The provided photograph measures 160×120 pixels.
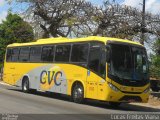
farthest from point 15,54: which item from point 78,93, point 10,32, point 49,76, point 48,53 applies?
point 10,32

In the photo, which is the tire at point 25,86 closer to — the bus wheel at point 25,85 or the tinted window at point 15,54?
the bus wheel at point 25,85

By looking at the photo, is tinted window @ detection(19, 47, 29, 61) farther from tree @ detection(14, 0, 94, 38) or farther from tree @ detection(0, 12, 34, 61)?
tree @ detection(0, 12, 34, 61)

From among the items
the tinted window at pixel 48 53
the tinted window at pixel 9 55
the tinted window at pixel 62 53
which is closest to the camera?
the tinted window at pixel 62 53

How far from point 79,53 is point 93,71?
5.45 ft

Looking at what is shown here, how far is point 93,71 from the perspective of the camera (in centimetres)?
2022

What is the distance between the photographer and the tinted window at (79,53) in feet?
69.2

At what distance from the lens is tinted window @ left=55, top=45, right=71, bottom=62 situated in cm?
2255

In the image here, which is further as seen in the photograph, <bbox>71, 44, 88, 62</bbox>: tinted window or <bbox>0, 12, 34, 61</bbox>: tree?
<bbox>0, 12, 34, 61</bbox>: tree

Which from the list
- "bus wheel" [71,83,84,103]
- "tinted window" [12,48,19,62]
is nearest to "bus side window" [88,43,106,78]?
"bus wheel" [71,83,84,103]

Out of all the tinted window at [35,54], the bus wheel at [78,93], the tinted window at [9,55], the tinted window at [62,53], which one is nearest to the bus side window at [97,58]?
the bus wheel at [78,93]

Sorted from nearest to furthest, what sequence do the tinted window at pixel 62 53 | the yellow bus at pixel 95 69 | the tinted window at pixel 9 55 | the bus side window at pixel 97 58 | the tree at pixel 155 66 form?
the yellow bus at pixel 95 69 → the bus side window at pixel 97 58 → the tinted window at pixel 62 53 → the tree at pixel 155 66 → the tinted window at pixel 9 55

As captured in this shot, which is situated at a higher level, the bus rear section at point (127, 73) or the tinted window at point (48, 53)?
the tinted window at point (48, 53)

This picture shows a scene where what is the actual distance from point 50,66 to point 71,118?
9.45m

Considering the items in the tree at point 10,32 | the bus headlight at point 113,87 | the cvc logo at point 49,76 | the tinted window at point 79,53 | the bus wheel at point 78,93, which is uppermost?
the tree at point 10,32
